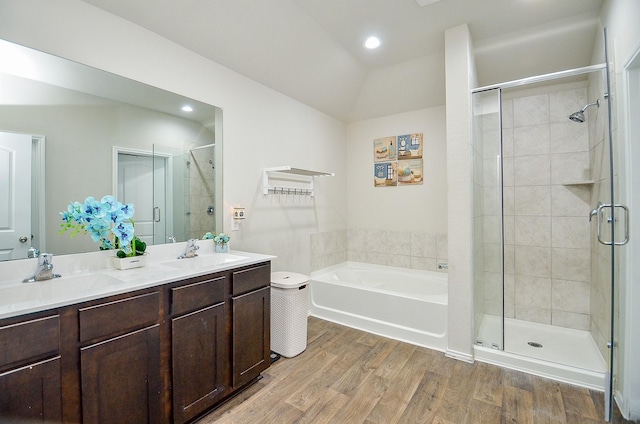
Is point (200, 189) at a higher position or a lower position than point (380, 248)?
higher

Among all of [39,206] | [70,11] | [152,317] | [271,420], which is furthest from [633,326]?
[70,11]

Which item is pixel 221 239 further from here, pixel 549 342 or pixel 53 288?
pixel 549 342

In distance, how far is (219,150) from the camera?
2.46m

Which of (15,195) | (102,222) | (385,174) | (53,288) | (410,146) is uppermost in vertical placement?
(410,146)

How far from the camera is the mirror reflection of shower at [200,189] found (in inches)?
90.1

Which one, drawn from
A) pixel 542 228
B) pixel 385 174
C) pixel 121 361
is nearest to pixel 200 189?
pixel 121 361

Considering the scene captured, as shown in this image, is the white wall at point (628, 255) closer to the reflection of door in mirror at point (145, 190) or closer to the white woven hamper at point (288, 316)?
the white woven hamper at point (288, 316)

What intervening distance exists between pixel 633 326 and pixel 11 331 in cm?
296

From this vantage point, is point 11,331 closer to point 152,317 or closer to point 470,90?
point 152,317

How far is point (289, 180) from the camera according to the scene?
316 centimetres

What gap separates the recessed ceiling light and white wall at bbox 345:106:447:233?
1107 millimetres

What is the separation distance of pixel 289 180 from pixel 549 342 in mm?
2862

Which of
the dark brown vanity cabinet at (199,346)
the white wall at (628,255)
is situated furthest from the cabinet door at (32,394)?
the white wall at (628,255)

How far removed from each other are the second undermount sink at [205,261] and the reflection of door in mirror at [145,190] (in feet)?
0.70
